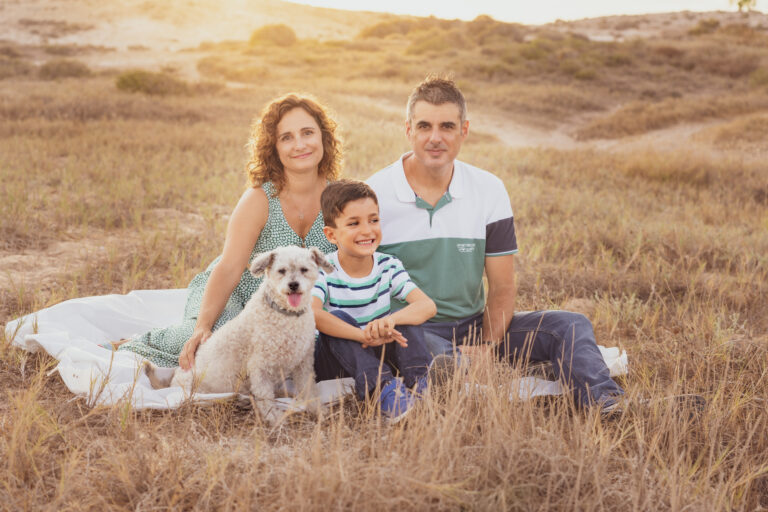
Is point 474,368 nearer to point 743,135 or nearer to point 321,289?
point 321,289

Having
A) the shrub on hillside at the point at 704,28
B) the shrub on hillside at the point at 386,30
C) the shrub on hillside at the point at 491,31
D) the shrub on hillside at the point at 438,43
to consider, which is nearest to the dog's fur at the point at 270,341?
the shrub on hillside at the point at 438,43

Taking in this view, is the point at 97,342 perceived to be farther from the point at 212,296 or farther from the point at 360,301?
the point at 360,301

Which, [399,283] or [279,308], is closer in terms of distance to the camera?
[279,308]

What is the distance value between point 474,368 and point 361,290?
2.80 feet

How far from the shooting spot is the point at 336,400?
343 centimetres

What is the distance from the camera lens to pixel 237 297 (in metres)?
4.34

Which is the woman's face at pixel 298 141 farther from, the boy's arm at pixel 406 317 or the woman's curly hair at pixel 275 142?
the boy's arm at pixel 406 317

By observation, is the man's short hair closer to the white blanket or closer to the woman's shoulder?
the woman's shoulder

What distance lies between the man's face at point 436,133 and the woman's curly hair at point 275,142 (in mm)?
801

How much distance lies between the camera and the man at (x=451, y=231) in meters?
3.80

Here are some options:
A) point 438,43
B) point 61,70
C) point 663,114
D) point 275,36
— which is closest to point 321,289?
point 663,114

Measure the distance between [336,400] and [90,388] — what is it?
1360 millimetres

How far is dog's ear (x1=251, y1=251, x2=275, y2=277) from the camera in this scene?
3.11m

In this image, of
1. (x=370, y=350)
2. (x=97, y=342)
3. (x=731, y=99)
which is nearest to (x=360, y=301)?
(x=370, y=350)
